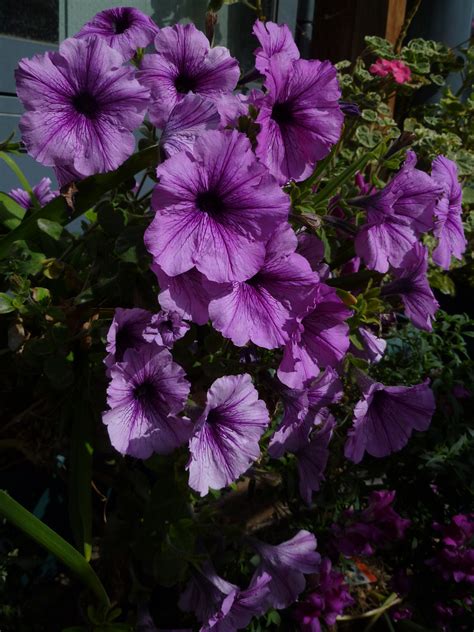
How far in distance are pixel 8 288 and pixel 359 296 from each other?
2.14 ft

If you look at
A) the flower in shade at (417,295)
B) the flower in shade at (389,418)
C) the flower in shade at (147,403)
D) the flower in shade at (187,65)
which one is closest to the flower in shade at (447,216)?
the flower in shade at (417,295)

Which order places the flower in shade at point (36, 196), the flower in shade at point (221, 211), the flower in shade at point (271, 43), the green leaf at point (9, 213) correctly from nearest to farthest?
the flower in shade at point (221, 211), the flower in shade at point (271, 43), the green leaf at point (9, 213), the flower in shade at point (36, 196)

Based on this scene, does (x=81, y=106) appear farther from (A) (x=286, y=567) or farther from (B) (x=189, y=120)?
(A) (x=286, y=567)

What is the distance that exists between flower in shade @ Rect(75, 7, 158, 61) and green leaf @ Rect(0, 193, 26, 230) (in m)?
0.36

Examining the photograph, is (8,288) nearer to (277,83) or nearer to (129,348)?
(129,348)

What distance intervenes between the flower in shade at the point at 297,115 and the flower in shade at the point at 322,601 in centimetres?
108

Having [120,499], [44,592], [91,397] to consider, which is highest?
[91,397]

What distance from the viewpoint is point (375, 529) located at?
1671mm

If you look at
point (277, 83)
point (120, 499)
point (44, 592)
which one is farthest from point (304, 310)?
point (44, 592)

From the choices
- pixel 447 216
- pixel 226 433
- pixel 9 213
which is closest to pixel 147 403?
pixel 226 433

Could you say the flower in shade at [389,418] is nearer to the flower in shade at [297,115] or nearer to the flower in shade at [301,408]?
the flower in shade at [301,408]

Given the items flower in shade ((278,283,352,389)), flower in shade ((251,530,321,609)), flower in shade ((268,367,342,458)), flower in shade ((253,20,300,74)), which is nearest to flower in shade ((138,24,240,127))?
flower in shade ((253,20,300,74))

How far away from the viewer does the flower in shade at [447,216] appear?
118 cm

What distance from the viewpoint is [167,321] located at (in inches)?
39.4
